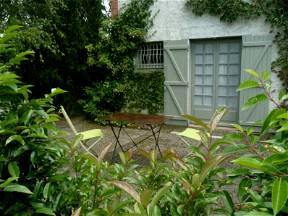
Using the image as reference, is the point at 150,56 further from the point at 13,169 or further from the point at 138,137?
the point at 13,169

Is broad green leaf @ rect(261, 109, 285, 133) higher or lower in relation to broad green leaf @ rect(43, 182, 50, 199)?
higher

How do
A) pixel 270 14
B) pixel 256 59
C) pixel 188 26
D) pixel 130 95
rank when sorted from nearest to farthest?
pixel 270 14 < pixel 256 59 < pixel 188 26 < pixel 130 95

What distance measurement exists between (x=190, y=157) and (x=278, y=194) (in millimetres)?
557

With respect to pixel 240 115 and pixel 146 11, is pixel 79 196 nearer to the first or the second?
pixel 240 115

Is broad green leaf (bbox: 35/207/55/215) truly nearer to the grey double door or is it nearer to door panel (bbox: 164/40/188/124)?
the grey double door

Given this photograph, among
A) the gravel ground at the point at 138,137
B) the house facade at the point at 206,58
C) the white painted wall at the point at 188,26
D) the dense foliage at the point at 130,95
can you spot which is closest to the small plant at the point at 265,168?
the gravel ground at the point at 138,137

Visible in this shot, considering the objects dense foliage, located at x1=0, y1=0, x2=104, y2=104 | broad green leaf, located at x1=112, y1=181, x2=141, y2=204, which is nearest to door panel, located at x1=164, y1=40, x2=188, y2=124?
dense foliage, located at x1=0, y1=0, x2=104, y2=104

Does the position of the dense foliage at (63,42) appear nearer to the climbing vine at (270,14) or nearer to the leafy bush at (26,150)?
the climbing vine at (270,14)

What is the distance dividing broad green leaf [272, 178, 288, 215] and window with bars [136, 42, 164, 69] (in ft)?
27.0

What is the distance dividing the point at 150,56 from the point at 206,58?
62.9 inches

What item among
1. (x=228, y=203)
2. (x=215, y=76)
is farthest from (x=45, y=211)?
(x=215, y=76)

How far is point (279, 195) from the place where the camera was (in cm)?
82

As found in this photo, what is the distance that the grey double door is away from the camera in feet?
26.1

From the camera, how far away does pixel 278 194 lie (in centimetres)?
83
